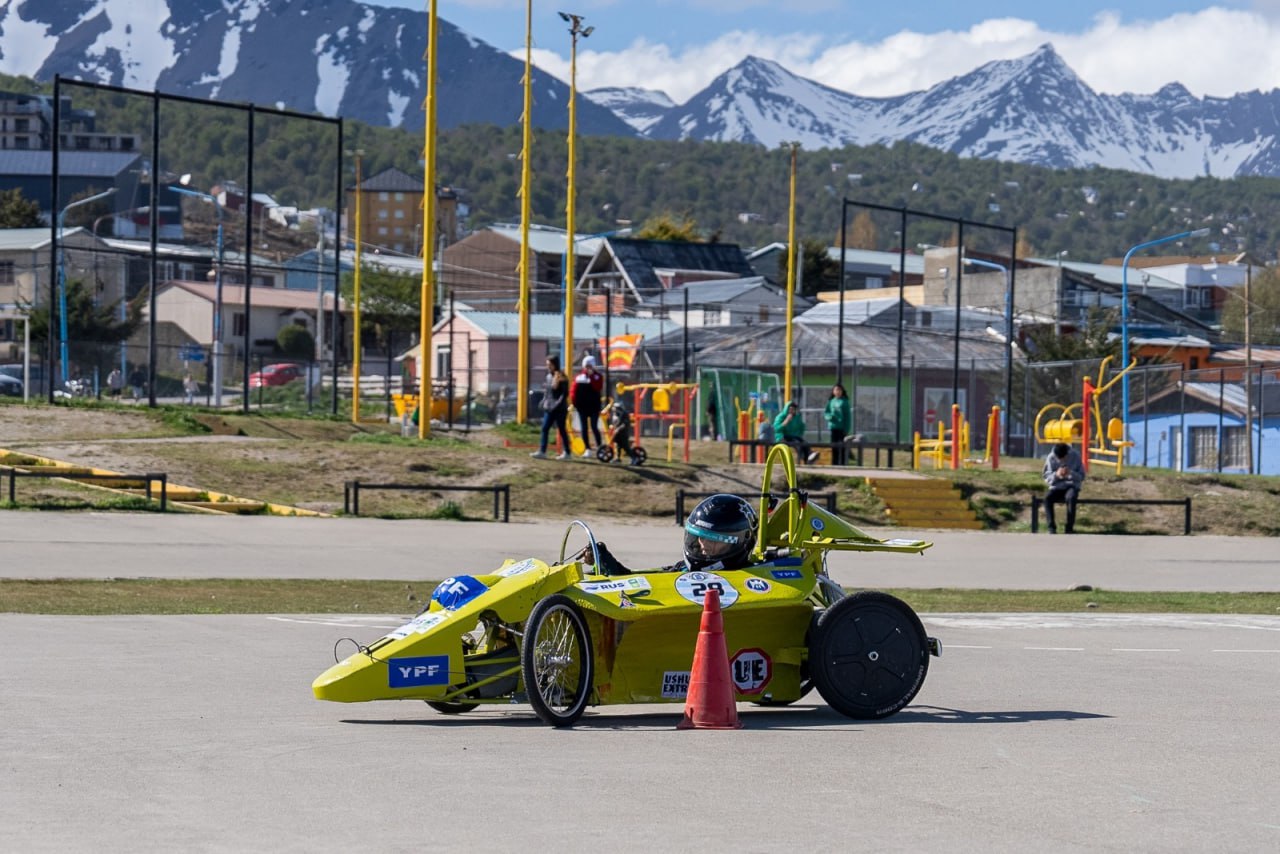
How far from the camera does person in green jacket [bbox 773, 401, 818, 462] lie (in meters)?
40.2

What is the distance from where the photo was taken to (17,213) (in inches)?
4756

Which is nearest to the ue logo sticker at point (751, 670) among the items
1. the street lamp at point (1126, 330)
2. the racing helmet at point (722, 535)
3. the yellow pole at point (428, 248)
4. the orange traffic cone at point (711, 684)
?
the orange traffic cone at point (711, 684)

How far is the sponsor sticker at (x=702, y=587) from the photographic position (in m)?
11.1

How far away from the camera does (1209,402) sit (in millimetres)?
67938

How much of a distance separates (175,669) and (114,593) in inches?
268

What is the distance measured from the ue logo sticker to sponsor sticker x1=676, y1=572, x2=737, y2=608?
337mm

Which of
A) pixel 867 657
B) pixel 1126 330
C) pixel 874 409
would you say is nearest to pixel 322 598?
pixel 867 657

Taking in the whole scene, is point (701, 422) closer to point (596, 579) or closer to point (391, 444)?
point (391, 444)

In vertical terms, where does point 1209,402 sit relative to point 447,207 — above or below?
below

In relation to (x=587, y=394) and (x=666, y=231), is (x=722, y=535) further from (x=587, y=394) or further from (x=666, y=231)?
(x=666, y=231)

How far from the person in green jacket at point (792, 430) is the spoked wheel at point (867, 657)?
2807 cm

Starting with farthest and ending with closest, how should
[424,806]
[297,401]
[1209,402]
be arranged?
[297,401]
[1209,402]
[424,806]

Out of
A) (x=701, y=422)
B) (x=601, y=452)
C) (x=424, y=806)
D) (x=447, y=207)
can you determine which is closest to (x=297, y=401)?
(x=701, y=422)

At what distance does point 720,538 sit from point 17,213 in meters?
117
